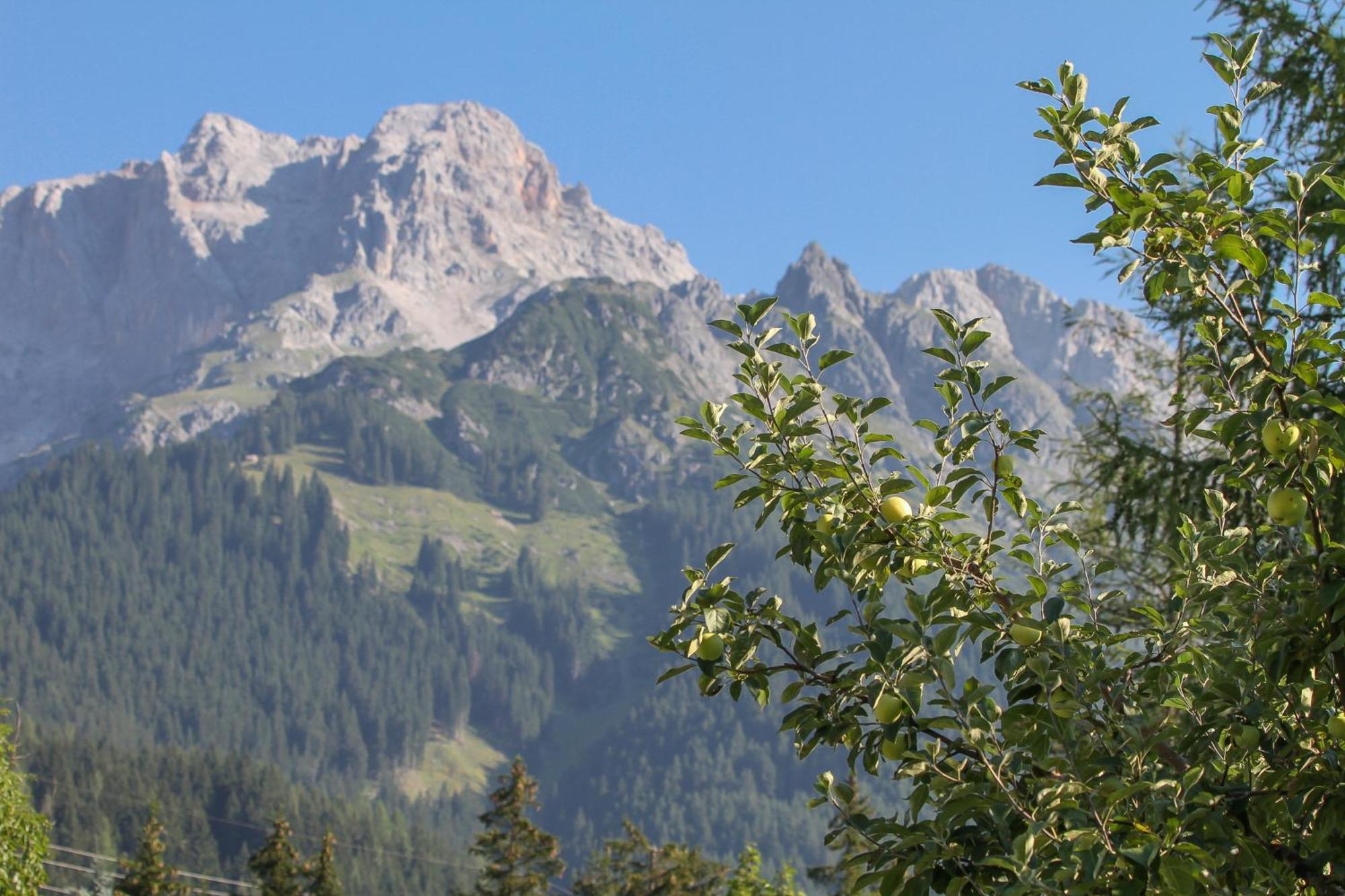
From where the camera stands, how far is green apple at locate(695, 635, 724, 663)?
14.3 feet

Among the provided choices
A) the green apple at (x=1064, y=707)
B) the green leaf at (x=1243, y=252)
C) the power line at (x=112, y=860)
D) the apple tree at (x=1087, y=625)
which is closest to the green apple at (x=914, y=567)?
the apple tree at (x=1087, y=625)

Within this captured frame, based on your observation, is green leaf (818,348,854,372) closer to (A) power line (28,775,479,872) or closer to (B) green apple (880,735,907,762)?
(B) green apple (880,735,907,762)

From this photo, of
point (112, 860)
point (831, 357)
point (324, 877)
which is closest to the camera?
point (831, 357)

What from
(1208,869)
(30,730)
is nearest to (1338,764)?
(1208,869)

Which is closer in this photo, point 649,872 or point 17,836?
point 17,836

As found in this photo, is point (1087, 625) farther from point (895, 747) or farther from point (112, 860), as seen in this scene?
point (112, 860)

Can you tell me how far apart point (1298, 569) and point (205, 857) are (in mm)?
157692

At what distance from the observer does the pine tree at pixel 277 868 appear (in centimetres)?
4394

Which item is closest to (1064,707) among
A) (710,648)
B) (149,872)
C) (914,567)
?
(914,567)

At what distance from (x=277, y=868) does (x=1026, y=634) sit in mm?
44123

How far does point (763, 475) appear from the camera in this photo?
4.63m

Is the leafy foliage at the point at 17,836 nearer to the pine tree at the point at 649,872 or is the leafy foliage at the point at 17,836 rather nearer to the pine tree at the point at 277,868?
the pine tree at the point at 649,872

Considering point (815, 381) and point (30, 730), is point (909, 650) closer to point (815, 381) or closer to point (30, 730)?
point (815, 381)

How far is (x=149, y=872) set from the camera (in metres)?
42.4
